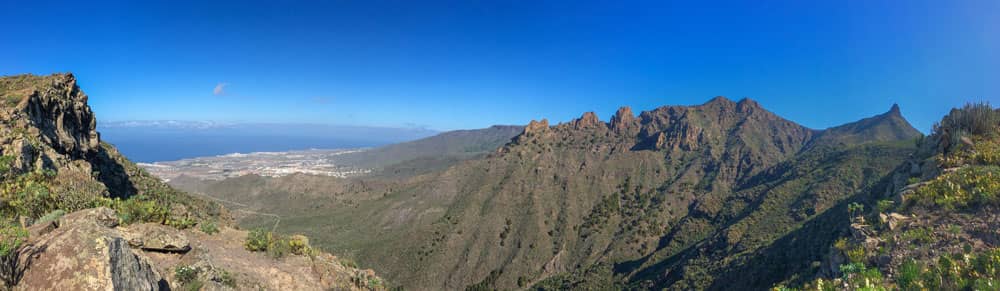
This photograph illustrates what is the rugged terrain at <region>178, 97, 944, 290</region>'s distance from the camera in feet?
240

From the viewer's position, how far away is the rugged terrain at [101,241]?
235 inches

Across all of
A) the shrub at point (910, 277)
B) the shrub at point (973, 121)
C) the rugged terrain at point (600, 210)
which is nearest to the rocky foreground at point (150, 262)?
the shrub at point (910, 277)

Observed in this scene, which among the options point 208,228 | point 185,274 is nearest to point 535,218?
point 208,228

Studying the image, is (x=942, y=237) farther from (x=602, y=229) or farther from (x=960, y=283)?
(x=602, y=229)

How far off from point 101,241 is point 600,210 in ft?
489

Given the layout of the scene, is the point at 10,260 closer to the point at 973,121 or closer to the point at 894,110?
the point at 973,121

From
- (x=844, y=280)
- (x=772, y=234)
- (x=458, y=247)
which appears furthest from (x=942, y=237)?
(x=458, y=247)

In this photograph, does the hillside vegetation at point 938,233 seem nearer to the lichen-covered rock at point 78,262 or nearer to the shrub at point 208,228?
the lichen-covered rock at point 78,262

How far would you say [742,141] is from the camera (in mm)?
187125

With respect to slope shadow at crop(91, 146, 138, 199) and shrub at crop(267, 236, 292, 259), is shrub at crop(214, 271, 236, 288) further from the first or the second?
slope shadow at crop(91, 146, 138, 199)

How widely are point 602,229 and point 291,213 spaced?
11846 cm

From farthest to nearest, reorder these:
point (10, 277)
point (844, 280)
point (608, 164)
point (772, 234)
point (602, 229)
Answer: point (608, 164) < point (602, 229) < point (772, 234) < point (844, 280) < point (10, 277)

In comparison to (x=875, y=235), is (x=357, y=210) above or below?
below

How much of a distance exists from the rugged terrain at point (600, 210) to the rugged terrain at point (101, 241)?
4649 centimetres
